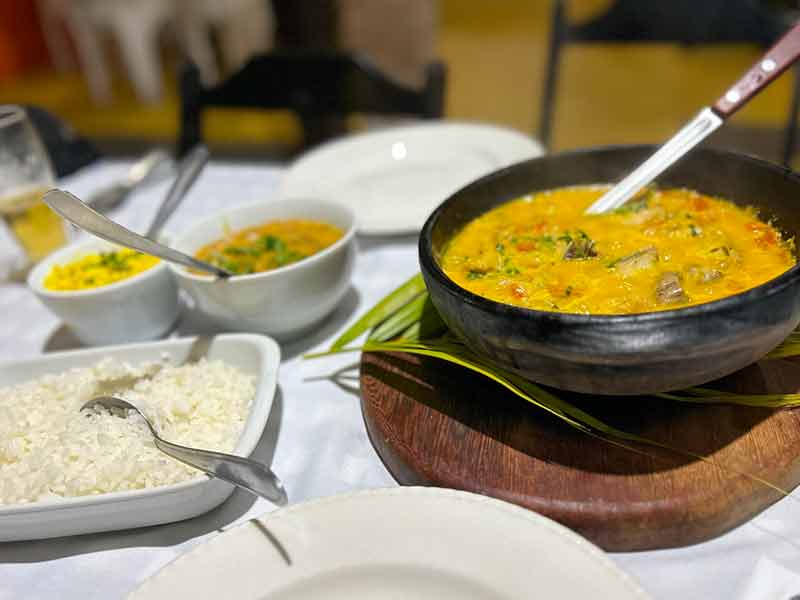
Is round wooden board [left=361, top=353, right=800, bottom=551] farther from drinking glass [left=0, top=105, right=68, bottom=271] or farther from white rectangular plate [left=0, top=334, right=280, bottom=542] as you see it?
drinking glass [left=0, top=105, right=68, bottom=271]

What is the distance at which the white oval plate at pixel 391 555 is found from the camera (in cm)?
91

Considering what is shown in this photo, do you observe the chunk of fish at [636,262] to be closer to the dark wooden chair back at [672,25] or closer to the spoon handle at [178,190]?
the spoon handle at [178,190]

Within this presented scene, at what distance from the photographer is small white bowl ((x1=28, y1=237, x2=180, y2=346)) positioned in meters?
1.54

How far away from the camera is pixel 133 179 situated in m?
2.62

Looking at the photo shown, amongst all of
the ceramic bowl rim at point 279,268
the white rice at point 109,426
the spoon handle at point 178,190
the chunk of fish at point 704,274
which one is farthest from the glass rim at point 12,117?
the chunk of fish at point 704,274

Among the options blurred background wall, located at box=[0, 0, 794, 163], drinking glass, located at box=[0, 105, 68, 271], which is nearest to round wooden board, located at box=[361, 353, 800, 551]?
drinking glass, located at box=[0, 105, 68, 271]

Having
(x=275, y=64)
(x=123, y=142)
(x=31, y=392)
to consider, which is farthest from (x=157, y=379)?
(x=123, y=142)

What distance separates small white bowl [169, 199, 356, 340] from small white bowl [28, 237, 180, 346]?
0.09m

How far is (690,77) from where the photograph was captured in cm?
714

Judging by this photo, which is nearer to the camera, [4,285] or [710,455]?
[710,455]

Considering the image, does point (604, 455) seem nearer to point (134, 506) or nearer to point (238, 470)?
point (238, 470)

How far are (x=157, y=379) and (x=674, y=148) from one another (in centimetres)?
116

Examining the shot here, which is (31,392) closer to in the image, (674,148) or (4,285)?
(4,285)

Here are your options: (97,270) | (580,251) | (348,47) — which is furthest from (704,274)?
(348,47)
